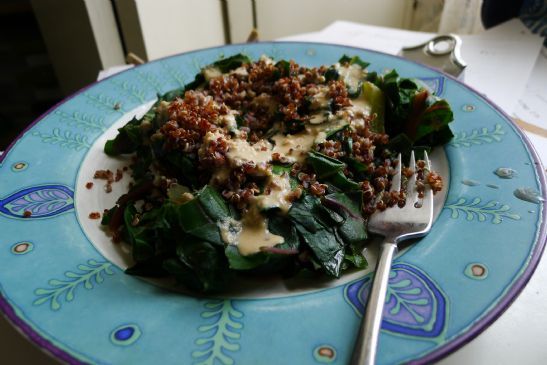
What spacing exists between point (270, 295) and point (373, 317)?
0.88ft

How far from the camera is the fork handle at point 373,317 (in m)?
0.87

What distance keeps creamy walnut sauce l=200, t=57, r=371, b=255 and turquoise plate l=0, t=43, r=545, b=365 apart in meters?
0.16

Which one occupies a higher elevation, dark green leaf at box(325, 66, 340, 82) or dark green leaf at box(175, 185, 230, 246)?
dark green leaf at box(325, 66, 340, 82)

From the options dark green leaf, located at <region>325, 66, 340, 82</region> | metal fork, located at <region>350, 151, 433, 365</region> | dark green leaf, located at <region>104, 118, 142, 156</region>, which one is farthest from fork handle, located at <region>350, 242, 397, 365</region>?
dark green leaf, located at <region>104, 118, 142, 156</region>

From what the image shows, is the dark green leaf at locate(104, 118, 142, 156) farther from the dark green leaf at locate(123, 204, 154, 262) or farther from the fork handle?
the fork handle

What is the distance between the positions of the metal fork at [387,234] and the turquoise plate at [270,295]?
3cm

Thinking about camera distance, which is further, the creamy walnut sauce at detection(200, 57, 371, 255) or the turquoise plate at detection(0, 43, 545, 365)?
the creamy walnut sauce at detection(200, 57, 371, 255)

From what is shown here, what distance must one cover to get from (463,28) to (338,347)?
2.97 metres

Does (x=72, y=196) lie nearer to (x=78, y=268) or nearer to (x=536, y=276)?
(x=78, y=268)

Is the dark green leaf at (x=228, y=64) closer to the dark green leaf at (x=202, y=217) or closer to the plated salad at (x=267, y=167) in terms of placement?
the plated salad at (x=267, y=167)

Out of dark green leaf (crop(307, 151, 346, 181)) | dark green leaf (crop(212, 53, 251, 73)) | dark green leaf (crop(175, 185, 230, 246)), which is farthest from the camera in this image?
dark green leaf (crop(212, 53, 251, 73))

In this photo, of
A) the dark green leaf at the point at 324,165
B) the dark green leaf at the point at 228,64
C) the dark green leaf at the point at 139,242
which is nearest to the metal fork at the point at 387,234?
the dark green leaf at the point at 324,165

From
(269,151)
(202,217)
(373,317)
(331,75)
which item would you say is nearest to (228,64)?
(331,75)

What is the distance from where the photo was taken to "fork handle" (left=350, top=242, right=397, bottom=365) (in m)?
0.87
